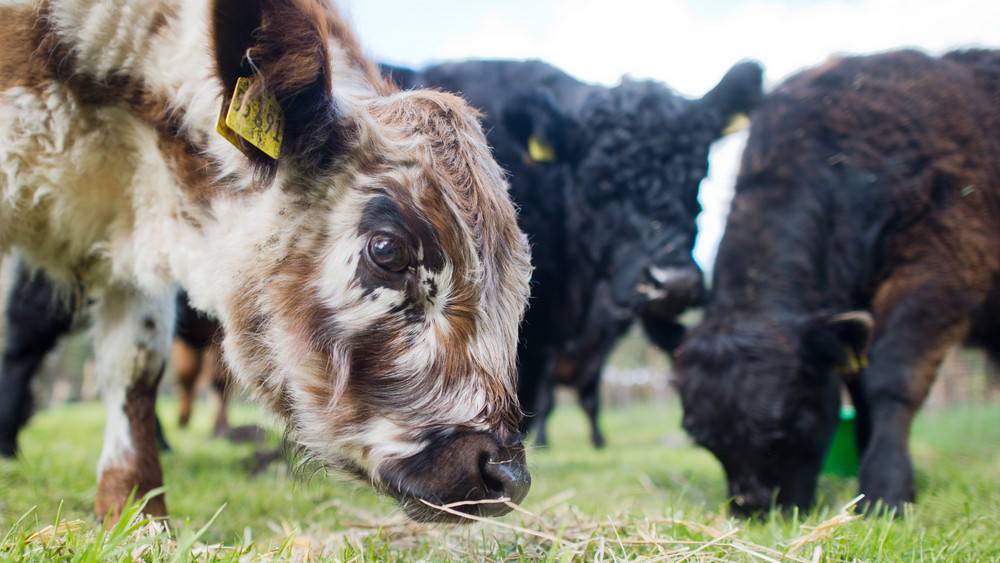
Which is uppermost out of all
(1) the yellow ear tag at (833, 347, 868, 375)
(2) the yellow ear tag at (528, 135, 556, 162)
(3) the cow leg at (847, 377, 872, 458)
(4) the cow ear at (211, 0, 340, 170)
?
(4) the cow ear at (211, 0, 340, 170)

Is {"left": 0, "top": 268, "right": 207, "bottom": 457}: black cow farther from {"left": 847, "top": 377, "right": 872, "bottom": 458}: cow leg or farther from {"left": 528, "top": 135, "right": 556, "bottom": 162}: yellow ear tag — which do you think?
{"left": 847, "top": 377, "right": 872, "bottom": 458}: cow leg

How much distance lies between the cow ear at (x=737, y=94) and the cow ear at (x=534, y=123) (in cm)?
120

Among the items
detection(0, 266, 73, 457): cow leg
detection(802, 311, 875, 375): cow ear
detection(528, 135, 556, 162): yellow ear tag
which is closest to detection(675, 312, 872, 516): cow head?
detection(802, 311, 875, 375): cow ear

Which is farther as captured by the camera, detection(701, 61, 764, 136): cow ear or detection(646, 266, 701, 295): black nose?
detection(701, 61, 764, 136): cow ear

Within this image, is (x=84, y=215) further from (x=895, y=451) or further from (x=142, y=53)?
(x=895, y=451)

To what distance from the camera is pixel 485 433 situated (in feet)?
5.83

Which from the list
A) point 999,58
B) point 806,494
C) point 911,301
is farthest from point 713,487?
point 999,58

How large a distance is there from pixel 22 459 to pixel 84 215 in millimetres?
1894

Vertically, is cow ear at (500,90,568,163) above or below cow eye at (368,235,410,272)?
above

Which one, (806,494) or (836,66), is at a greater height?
(836,66)

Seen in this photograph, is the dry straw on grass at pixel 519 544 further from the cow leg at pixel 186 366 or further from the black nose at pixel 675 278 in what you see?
the cow leg at pixel 186 366

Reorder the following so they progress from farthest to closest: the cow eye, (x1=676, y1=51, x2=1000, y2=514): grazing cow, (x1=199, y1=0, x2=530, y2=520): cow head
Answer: (x1=676, y1=51, x2=1000, y2=514): grazing cow → the cow eye → (x1=199, y1=0, x2=530, y2=520): cow head

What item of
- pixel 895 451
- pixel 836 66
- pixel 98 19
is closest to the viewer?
pixel 98 19

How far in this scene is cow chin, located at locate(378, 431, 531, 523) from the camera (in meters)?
1.70
